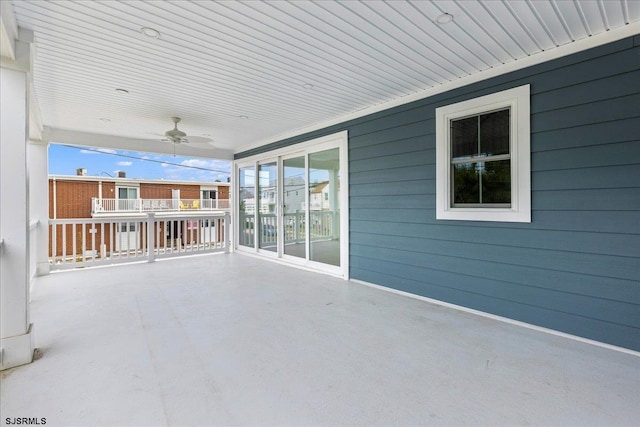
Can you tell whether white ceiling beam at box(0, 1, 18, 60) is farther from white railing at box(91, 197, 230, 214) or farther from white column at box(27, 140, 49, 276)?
white railing at box(91, 197, 230, 214)

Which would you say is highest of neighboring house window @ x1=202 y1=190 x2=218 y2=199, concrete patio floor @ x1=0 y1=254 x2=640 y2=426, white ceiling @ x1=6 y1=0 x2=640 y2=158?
white ceiling @ x1=6 y1=0 x2=640 y2=158

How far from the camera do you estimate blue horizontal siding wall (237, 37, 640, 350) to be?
2.46 m

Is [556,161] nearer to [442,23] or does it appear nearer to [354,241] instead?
[442,23]

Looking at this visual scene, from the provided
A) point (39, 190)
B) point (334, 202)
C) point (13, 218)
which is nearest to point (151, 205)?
point (39, 190)

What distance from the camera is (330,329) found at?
2.93 metres

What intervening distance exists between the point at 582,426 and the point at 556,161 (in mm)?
2127

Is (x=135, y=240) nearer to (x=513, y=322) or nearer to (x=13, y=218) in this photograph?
(x=13, y=218)

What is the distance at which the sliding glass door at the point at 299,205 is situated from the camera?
16.7ft

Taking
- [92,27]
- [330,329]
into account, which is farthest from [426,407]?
[92,27]

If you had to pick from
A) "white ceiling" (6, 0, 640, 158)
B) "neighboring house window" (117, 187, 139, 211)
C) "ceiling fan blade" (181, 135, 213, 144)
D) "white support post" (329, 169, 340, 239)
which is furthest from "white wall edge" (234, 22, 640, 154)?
"neighboring house window" (117, 187, 139, 211)

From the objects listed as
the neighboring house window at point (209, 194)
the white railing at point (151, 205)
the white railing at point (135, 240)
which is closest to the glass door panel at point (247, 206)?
the white railing at point (135, 240)

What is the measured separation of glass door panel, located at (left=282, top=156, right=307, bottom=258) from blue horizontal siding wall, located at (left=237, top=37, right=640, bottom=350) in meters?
2.39

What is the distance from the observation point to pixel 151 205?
1489 centimetres

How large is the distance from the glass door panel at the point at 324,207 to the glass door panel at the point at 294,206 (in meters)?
0.22
